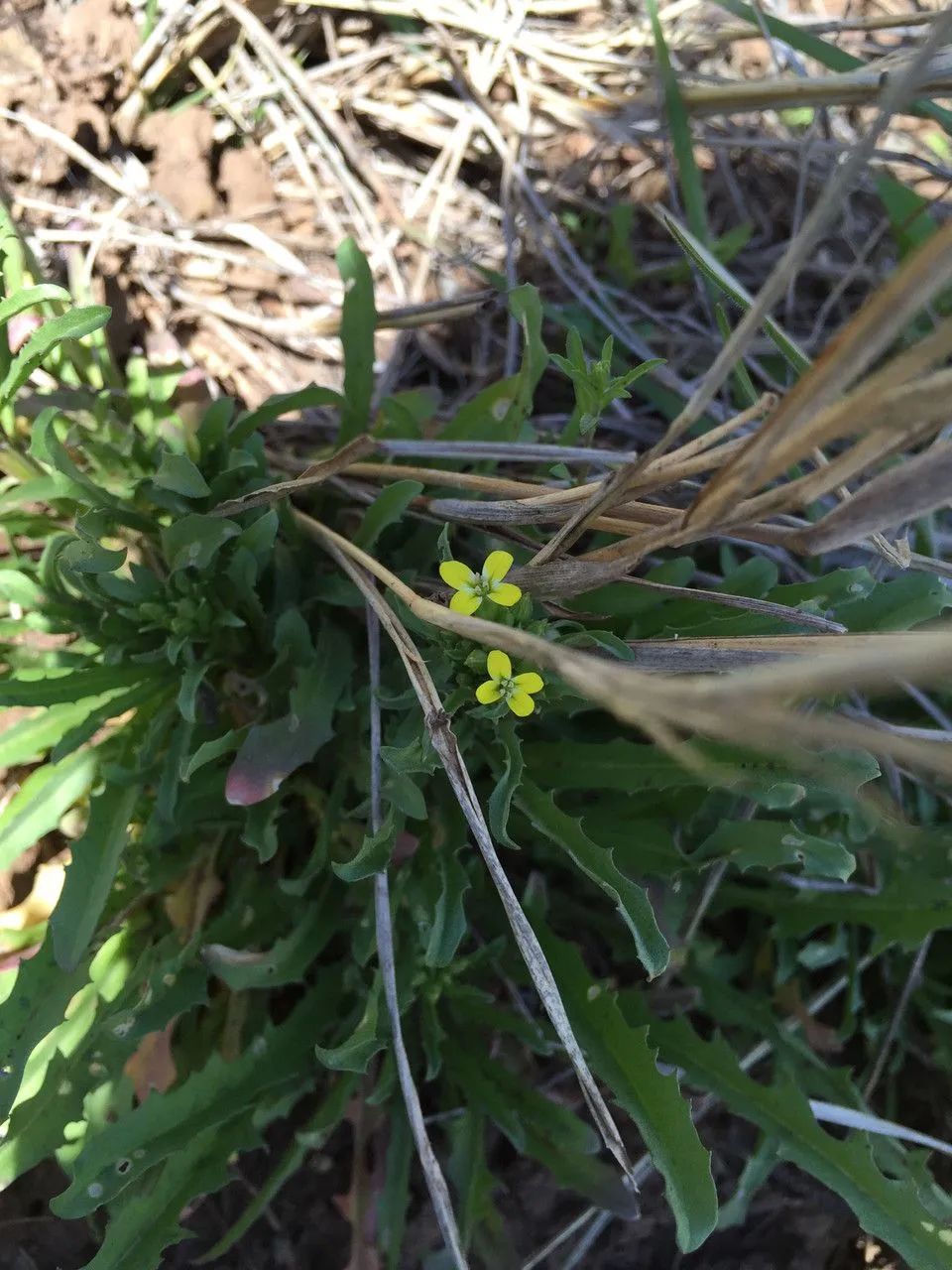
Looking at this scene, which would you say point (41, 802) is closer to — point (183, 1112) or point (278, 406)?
point (183, 1112)

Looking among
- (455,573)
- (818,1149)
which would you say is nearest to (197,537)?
(455,573)

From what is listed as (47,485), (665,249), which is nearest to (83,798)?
(47,485)

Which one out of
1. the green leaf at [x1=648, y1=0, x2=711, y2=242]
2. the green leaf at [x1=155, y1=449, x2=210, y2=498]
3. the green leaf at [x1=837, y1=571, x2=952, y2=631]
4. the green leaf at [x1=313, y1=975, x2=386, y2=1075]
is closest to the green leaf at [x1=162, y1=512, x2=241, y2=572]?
the green leaf at [x1=155, y1=449, x2=210, y2=498]

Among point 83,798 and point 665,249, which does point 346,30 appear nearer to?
point 665,249

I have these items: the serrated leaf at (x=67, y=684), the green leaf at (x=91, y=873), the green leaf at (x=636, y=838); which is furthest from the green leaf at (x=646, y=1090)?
the serrated leaf at (x=67, y=684)

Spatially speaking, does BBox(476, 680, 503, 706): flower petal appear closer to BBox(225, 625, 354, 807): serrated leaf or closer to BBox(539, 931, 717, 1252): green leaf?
BBox(225, 625, 354, 807): serrated leaf

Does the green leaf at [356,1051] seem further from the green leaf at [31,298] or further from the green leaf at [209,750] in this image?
the green leaf at [31,298]
